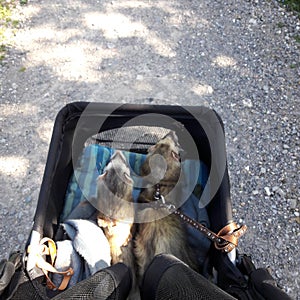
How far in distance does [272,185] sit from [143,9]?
6.98 feet

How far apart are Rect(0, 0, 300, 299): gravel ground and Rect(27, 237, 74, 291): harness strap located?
839mm

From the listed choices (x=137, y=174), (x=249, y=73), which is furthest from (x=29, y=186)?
(x=249, y=73)

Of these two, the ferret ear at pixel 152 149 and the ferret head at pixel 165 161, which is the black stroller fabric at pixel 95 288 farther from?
the ferret ear at pixel 152 149

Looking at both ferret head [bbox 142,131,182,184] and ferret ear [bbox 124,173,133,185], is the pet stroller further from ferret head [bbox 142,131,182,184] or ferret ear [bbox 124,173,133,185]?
ferret ear [bbox 124,173,133,185]

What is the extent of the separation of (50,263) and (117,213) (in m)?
0.44

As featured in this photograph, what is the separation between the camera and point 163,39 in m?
3.81

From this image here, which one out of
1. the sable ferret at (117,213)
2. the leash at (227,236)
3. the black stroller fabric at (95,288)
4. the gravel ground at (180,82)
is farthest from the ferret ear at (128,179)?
the gravel ground at (180,82)

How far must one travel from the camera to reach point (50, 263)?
208 centimetres

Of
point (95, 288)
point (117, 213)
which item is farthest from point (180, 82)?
point (95, 288)

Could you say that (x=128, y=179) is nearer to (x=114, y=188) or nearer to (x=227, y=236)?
(x=114, y=188)

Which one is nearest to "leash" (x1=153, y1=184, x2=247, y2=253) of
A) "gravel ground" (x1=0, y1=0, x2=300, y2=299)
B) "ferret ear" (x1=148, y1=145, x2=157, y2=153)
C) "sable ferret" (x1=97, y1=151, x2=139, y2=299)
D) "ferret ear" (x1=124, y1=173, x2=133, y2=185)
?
"sable ferret" (x1=97, y1=151, x2=139, y2=299)

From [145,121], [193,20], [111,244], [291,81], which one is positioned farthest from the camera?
[193,20]

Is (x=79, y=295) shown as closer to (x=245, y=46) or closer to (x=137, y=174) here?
(x=137, y=174)

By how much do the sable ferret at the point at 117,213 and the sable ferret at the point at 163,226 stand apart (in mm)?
54
